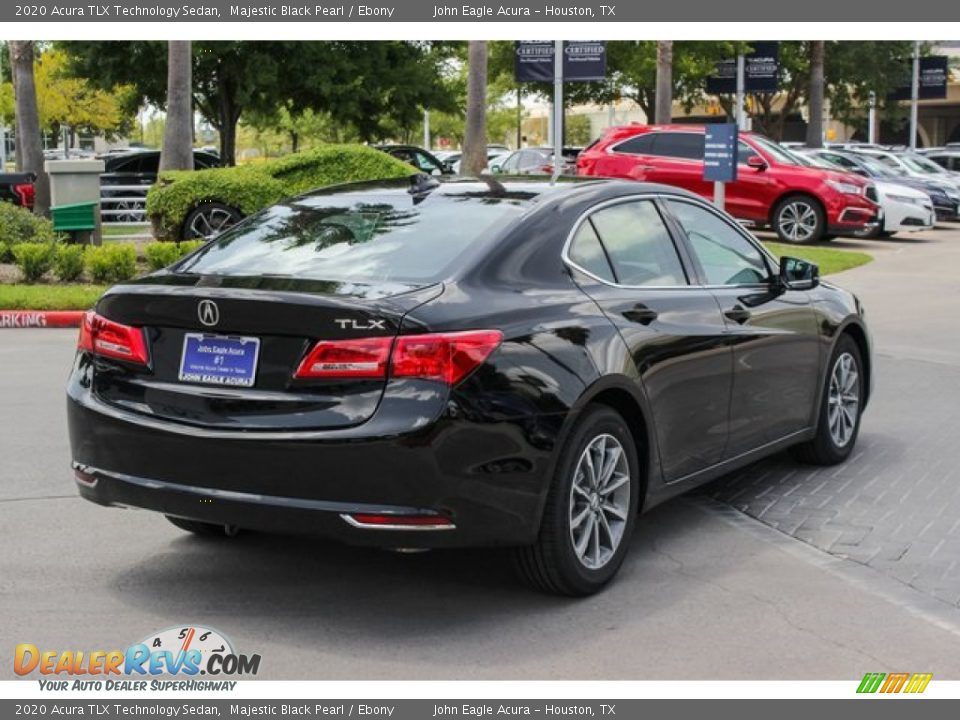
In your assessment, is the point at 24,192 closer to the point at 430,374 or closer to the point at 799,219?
the point at 799,219

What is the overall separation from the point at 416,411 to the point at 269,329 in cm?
61

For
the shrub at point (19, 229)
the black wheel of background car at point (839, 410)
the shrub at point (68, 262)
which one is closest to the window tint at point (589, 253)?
the black wheel of background car at point (839, 410)

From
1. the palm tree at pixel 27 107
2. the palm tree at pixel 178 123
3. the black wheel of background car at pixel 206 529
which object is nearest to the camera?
the black wheel of background car at pixel 206 529

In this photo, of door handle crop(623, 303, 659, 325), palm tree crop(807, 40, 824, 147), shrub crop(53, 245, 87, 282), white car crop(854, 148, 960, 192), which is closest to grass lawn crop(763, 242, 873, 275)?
shrub crop(53, 245, 87, 282)

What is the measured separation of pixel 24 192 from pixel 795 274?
63.9ft

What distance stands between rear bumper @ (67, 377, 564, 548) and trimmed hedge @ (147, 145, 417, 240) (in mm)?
12504

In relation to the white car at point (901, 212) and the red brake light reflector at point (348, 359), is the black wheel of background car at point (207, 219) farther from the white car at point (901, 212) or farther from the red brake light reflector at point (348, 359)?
the white car at point (901, 212)

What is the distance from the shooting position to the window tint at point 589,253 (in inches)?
223

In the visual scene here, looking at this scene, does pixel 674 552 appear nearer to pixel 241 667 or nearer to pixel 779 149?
pixel 241 667

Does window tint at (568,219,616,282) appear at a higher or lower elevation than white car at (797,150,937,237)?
higher

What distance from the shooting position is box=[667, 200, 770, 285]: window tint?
6520 millimetres

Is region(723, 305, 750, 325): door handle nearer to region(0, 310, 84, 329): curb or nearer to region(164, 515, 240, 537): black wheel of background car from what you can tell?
region(164, 515, 240, 537): black wheel of background car

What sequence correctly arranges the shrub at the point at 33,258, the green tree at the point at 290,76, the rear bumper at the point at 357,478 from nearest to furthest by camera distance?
1. the rear bumper at the point at 357,478
2. the shrub at the point at 33,258
3. the green tree at the point at 290,76

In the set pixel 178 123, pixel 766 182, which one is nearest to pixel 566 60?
pixel 766 182
